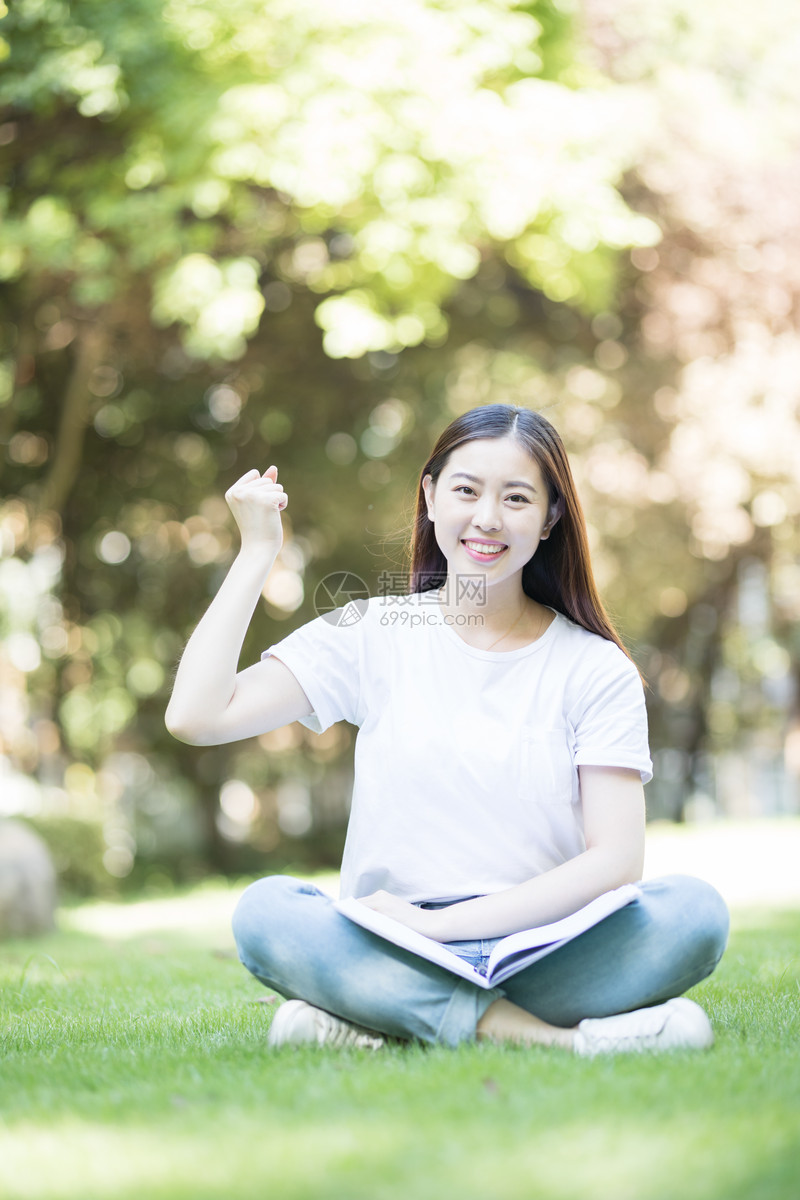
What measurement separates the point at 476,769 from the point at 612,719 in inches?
12.6

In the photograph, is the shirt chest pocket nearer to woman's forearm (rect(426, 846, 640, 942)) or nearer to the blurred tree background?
woman's forearm (rect(426, 846, 640, 942))

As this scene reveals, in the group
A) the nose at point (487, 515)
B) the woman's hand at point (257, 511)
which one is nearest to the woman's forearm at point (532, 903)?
the nose at point (487, 515)

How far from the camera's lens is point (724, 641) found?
16438 millimetres

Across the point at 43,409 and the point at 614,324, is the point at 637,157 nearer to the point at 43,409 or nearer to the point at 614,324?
the point at 614,324

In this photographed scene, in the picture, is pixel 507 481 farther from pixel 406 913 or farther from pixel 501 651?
pixel 406 913

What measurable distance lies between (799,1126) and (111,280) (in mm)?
6842

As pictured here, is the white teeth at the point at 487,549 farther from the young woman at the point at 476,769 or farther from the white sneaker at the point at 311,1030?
the white sneaker at the point at 311,1030

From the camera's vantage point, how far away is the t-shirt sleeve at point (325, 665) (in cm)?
275

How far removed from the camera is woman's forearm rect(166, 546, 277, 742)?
2553 millimetres

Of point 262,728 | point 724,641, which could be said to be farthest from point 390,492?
point 262,728

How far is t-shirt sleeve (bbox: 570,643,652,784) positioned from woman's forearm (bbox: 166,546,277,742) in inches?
30.4

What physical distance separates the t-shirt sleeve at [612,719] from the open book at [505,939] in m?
0.30

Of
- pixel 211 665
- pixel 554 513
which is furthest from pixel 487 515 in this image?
pixel 211 665

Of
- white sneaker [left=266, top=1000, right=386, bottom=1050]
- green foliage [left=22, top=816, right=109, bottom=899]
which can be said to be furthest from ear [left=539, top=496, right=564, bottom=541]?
green foliage [left=22, top=816, right=109, bottom=899]
